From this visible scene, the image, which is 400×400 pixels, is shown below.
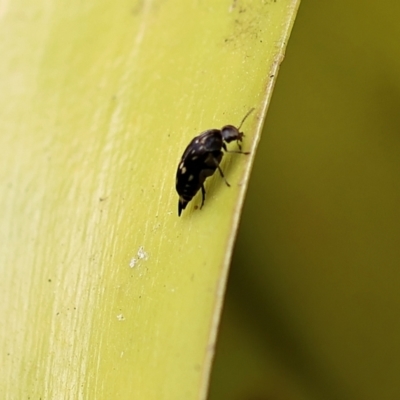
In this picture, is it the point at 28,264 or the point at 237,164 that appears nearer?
the point at 237,164

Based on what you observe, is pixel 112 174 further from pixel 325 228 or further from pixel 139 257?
pixel 325 228

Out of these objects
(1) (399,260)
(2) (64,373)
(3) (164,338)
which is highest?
(1) (399,260)

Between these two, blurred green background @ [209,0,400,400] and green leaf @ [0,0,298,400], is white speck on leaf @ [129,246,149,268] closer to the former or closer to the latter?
green leaf @ [0,0,298,400]

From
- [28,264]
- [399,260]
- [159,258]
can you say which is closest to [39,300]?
[28,264]

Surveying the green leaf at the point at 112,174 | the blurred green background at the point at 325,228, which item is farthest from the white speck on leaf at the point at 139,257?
the blurred green background at the point at 325,228

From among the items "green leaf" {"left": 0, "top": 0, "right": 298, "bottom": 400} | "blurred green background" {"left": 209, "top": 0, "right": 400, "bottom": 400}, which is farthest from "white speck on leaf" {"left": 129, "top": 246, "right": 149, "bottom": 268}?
"blurred green background" {"left": 209, "top": 0, "right": 400, "bottom": 400}

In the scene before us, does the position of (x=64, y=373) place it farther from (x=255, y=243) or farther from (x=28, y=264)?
(x=255, y=243)

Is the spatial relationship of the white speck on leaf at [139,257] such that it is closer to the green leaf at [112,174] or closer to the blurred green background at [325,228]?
the green leaf at [112,174]
